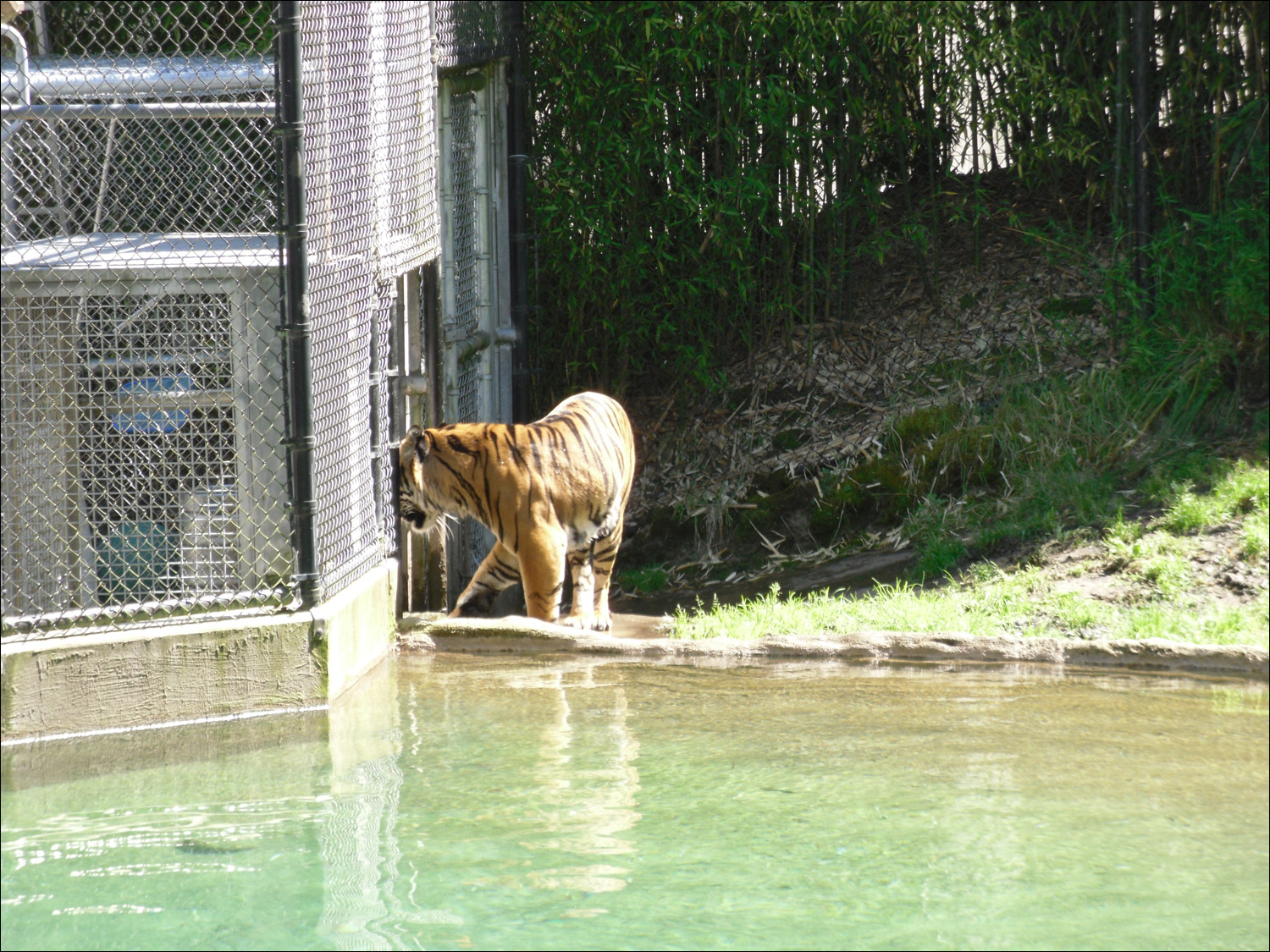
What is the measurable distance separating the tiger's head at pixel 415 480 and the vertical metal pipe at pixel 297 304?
1.04m

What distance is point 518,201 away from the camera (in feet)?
24.0

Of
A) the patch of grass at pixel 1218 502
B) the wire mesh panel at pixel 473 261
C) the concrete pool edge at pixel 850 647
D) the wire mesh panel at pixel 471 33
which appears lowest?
the concrete pool edge at pixel 850 647

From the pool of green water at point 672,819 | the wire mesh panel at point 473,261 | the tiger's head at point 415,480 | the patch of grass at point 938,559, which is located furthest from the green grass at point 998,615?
the wire mesh panel at point 473,261

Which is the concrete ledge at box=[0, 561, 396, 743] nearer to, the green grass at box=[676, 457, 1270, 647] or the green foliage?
the green grass at box=[676, 457, 1270, 647]

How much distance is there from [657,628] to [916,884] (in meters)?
2.72

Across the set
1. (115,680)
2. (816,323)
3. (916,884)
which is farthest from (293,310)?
(816,323)

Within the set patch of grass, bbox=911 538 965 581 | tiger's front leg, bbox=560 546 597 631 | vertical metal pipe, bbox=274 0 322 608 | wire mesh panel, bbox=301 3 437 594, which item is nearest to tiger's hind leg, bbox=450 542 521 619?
tiger's front leg, bbox=560 546 597 631

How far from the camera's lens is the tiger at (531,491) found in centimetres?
554

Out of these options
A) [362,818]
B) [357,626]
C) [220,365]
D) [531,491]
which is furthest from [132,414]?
[362,818]

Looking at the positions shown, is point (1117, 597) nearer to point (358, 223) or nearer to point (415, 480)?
point (415, 480)

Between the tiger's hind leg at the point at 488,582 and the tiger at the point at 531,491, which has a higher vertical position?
the tiger at the point at 531,491

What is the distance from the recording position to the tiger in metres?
5.54

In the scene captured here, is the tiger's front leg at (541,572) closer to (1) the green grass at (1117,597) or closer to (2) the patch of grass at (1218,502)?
(1) the green grass at (1117,597)

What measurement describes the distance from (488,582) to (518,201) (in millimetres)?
2265
